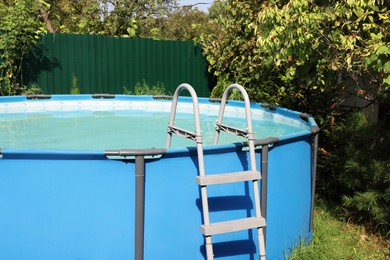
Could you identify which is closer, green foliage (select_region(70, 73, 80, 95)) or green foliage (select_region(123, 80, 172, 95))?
green foliage (select_region(70, 73, 80, 95))

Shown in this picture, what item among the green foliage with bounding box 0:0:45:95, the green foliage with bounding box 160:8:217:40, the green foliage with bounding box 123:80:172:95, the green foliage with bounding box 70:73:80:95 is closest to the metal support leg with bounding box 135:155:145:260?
the green foliage with bounding box 0:0:45:95

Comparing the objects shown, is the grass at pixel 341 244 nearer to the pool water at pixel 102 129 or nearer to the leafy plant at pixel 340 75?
the leafy plant at pixel 340 75

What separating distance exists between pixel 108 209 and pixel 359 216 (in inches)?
122

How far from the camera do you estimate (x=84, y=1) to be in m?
14.3

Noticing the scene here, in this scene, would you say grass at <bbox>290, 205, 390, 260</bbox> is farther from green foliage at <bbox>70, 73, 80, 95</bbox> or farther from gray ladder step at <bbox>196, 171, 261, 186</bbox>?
green foliage at <bbox>70, 73, 80, 95</bbox>

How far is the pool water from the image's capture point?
6094 mm

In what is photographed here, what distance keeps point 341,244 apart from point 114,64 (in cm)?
808

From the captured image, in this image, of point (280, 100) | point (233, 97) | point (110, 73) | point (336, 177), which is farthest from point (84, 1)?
point (336, 177)

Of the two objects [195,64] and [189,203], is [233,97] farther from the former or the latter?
[189,203]

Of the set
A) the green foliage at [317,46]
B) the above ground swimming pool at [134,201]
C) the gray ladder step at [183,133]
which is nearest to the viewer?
the above ground swimming pool at [134,201]

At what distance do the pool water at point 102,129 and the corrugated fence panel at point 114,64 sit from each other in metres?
1.99

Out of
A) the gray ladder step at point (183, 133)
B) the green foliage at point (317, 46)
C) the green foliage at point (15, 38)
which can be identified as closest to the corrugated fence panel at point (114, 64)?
the green foliage at point (15, 38)

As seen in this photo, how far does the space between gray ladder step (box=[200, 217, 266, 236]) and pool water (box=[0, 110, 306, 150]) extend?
9.07 ft

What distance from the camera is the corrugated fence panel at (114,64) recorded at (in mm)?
10078
